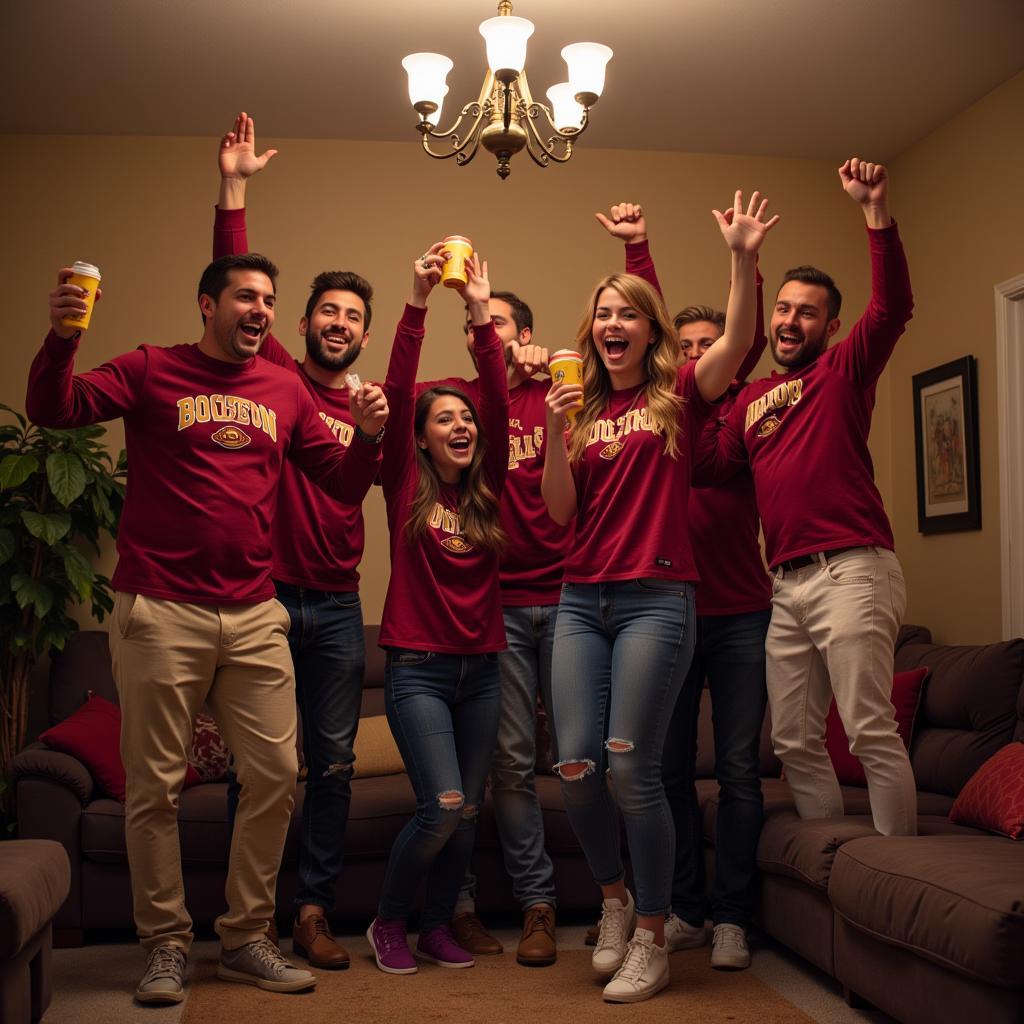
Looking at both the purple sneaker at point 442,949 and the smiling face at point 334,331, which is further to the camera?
the smiling face at point 334,331

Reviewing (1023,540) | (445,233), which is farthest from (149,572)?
(1023,540)

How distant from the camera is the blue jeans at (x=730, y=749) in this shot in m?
2.95

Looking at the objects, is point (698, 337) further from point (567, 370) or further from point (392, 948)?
point (392, 948)

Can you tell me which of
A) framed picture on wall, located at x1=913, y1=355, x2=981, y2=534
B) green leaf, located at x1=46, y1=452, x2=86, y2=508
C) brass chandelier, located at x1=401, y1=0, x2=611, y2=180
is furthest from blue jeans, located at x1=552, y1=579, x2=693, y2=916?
framed picture on wall, located at x1=913, y1=355, x2=981, y2=534

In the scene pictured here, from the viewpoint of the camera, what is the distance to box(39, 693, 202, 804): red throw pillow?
347 cm

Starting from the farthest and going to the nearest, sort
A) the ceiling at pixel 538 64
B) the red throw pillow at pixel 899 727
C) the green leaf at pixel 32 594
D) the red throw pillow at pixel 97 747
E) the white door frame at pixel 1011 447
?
the white door frame at pixel 1011 447 → the green leaf at pixel 32 594 → the ceiling at pixel 538 64 → the red throw pillow at pixel 899 727 → the red throw pillow at pixel 97 747

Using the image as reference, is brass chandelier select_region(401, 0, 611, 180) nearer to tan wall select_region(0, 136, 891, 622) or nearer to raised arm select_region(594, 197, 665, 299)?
raised arm select_region(594, 197, 665, 299)

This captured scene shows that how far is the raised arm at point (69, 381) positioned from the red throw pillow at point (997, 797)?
7.68 ft

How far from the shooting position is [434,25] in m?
3.96

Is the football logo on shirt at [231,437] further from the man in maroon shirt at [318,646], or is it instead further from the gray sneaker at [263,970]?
the gray sneaker at [263,970]

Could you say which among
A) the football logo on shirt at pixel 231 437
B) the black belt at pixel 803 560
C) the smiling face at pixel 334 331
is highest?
the smiling face at pixel 334 331

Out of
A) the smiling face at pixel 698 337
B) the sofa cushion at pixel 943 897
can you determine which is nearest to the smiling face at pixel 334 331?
the smiling face at pixel 698 337

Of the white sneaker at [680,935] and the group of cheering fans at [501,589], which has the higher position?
the group of cheering fans at [501,589]

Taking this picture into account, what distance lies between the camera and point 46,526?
13.4ft
